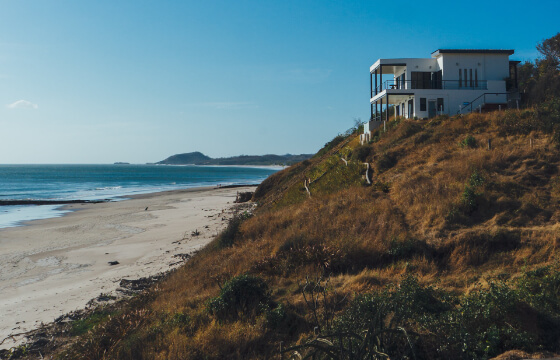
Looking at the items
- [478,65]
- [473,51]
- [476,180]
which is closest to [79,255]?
[476,180]

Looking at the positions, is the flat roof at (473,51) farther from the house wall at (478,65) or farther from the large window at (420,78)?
the large window at (420,78)

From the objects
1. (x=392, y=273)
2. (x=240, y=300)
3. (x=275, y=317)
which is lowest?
(x=275, y=317)

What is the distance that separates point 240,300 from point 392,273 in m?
3.86

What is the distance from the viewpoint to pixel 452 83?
30062 millimetres

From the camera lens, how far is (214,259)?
1245 cm

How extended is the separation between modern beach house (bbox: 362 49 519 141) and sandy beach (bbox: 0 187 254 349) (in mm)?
15215

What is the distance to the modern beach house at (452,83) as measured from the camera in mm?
28984

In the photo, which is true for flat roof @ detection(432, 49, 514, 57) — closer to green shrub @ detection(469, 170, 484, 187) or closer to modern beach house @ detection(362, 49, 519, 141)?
modern beach house @ detection(362, 49, 519, 141)

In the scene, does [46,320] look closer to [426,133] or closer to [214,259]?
[214,259]

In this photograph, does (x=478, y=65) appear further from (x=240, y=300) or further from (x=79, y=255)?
(x=79, y=255)

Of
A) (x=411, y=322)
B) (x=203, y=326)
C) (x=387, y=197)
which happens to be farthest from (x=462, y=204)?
(x=203, y=326)

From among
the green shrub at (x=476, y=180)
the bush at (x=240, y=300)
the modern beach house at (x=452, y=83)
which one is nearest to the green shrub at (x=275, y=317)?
the bush at (x=240, y=300)

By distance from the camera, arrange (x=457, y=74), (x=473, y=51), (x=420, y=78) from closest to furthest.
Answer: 1. (x=473, y=51)
2. (x=457, y=74)
3. (x=420, y=78)

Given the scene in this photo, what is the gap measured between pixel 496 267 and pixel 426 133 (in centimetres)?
1383
